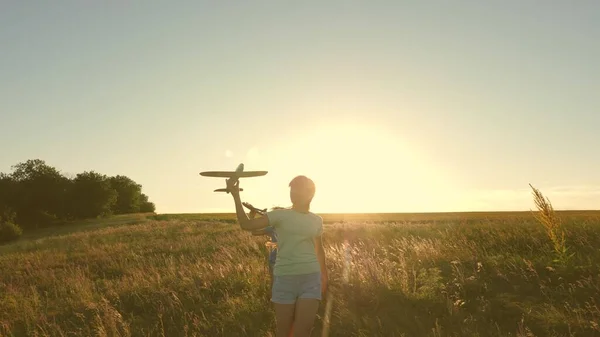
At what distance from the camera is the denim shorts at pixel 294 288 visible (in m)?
4.12

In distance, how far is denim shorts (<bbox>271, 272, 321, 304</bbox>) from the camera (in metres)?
4.12

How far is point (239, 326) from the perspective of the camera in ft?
22.2

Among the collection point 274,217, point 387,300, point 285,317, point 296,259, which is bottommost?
point 387,300

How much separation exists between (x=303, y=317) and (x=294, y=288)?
273mm

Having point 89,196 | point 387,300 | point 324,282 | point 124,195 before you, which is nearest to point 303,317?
point 324,282

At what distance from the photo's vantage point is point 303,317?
13.4 feet

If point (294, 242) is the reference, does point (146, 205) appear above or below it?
above

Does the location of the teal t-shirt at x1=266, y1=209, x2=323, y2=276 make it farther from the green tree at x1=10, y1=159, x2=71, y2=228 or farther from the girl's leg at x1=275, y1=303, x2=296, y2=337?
the green tree at x1=10, y1=159, x2=71, y2=228

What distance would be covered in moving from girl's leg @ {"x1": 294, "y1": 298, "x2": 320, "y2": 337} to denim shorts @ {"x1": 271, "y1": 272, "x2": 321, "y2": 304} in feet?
0.18

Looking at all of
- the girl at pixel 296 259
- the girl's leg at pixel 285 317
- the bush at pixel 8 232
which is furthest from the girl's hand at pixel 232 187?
the bush at pixel 8 232

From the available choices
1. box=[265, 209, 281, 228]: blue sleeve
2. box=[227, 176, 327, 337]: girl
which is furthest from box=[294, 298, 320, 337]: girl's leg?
box=[265, 209, 281, 228]: blue sleeve

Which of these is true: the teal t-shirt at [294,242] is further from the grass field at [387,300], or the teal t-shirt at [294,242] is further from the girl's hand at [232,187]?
the grass field at [387,300]

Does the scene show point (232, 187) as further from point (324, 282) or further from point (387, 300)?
point (387, 300)

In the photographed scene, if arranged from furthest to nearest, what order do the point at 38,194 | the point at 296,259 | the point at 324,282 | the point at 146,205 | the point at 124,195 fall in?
the point at 146,205, the point at 124,195, the point at 38,194, the point at 324,282, the point at 296,259
